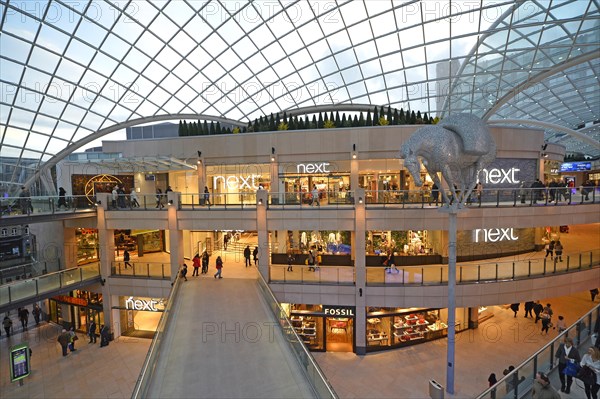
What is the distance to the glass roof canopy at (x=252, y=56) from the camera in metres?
28.2

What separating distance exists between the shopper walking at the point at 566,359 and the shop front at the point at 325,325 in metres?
13.0

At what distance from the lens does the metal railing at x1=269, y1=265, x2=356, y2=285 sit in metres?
21.9

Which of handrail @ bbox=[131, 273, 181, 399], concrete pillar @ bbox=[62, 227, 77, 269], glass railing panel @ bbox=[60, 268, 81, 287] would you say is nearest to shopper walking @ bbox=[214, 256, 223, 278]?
handrail @ bbox=[131, 273, 181, 399]

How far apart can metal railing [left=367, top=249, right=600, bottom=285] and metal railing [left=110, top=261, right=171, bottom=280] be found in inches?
604

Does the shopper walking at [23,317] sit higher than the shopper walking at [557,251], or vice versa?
the shopper walking at [557,251]

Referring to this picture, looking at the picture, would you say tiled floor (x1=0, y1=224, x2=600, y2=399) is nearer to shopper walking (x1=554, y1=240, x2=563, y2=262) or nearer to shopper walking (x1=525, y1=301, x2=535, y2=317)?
shopper walking (x1=525, y1=301, x2=535, y2=317)

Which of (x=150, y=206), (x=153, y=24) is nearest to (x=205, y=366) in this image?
(x=150, y=206)

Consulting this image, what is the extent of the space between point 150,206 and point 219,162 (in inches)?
316

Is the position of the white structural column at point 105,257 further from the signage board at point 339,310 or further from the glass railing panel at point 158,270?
Answer: the signage board at point 339,310

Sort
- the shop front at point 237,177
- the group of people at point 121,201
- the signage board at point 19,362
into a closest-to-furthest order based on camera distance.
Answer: the signage board at point 19,362 < the group of people at point 121,201 < the shop front at point 237,177

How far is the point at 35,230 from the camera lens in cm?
3052

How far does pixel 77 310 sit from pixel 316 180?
23.8 m

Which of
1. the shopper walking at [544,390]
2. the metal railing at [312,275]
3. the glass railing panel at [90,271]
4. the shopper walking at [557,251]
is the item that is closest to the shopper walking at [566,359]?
the shopper walking at [544,390]

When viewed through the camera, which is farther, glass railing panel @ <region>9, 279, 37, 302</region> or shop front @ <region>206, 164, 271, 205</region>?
shop front @ <region>206, 164, 271, 205</region>
